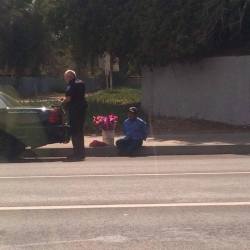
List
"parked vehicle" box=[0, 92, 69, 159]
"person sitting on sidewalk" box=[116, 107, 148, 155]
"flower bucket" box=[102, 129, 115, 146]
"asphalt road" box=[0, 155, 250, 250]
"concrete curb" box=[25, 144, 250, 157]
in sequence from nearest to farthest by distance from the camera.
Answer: "asphalt road" box=[0, 155, 250, 250], "parked vehicle" box=[0, 92, 69, 159], "person sitting on sidewalk" box=[116, 107, 148, 155], "concrete curb" box=[25, 144, 250, 157], "flower bucket" box=[102, 129, 115, 146]

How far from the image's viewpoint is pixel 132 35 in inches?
911

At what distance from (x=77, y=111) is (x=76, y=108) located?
0.07 metres

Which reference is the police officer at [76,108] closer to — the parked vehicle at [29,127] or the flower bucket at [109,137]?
the parked vehicle at [29,127]

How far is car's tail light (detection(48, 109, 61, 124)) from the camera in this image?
1423 cm

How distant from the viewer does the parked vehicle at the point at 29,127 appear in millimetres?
14148

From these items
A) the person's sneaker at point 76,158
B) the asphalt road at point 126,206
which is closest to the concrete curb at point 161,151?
the person's sneaker at point 76,158

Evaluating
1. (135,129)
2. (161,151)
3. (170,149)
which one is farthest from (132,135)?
(170,149)

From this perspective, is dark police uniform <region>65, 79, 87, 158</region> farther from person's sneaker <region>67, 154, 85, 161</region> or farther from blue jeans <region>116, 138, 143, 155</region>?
blue jeans <region>116, 138, 143, 155</region>

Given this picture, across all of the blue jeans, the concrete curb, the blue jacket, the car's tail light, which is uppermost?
the car's tail light

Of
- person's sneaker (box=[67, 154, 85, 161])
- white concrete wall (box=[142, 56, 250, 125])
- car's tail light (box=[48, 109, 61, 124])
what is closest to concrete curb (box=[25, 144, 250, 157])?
person's sneaker (box=[67, 154, 85, 161])

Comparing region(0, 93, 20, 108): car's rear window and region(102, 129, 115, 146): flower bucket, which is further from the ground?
region(0, 93, 20, 108): car's rear window

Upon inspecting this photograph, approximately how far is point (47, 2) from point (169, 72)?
893 cm

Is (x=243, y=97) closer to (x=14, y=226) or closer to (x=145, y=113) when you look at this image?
(x=145, y=113)

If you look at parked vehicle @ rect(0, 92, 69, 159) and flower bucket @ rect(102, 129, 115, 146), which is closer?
parked vehicle @ rect(0, 92, 69, 159)
